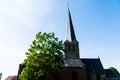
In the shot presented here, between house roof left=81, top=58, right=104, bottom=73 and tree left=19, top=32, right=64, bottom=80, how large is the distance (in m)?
16.8

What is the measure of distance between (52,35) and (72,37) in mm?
15454

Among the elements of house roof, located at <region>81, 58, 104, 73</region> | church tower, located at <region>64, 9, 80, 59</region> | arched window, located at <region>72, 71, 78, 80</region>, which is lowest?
arched window, located at <region>72, 71, 78, 80</region>

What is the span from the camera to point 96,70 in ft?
145

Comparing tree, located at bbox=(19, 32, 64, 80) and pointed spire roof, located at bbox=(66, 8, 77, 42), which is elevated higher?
pointed spire roof, located at bbox=(66, 8, 77, 42)

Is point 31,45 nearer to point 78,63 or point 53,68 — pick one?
point 53,68

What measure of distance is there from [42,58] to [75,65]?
14.1 m

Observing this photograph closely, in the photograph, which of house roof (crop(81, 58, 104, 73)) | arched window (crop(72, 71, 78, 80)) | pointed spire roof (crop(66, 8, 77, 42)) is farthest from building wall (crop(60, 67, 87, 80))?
pointed spire roof (crop(66, 8, 77, 42))

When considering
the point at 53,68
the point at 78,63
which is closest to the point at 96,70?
the point at 78,63

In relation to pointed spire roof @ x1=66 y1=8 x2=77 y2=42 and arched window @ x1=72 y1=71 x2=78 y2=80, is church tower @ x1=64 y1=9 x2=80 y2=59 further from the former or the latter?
arched window @ x1=72 y1=71 x2=78 y2=80

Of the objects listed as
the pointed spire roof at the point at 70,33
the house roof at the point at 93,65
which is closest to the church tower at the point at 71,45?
the pointed spire roof at the point at 70,33

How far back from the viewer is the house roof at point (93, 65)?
44.1 meters

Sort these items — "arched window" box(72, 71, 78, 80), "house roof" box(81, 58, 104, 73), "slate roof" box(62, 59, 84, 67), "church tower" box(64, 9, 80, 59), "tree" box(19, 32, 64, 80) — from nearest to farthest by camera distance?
"tree" box(19, 32, 64, 80) → "arched window" box(72, 71, 78, 80) → "slate roof" box(62, 59, 84, 67) → "church tower" box(64, 9, 80, 59) → "house roof" box(81, 58, 104, 73)

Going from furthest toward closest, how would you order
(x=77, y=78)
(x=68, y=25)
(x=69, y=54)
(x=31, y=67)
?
(x=68, y=25) < (x=69, y=54) < (x=77, y=78) < (x=31, y=67)

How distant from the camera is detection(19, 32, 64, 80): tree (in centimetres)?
2814
